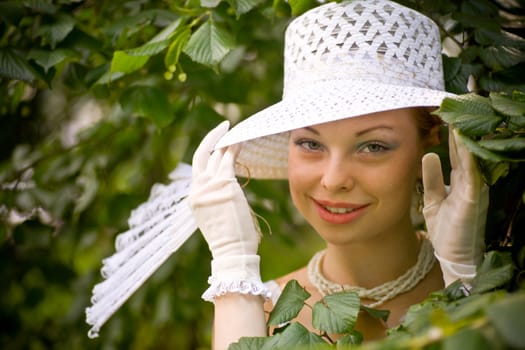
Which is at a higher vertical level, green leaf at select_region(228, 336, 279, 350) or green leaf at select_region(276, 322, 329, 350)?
green leaf at select_region(276, 322, 329, 350)

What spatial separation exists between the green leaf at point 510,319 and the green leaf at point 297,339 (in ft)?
1.36

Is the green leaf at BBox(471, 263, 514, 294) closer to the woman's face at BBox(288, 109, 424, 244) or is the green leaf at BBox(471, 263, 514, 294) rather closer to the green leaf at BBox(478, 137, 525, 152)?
the green leaf at BBox(478, 137, 525, 152)

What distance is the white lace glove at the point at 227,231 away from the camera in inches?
50.3

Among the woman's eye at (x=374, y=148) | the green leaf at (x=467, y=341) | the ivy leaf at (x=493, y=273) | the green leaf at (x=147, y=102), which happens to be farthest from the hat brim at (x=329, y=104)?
the green leaf at (x=467, y=341)

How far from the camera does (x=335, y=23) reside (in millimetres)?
1376

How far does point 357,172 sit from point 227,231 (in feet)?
0.92

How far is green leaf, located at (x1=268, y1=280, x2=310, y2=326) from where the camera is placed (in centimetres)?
116

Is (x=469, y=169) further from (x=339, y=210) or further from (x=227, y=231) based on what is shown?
(x=227, y=231)

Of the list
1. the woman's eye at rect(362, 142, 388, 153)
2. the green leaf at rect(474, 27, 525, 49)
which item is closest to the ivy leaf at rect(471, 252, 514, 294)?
the woman's eye at rect(362, 142, 388, 153)

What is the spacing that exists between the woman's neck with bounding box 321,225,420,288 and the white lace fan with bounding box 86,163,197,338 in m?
0.35

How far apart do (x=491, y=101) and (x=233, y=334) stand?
0.62 m

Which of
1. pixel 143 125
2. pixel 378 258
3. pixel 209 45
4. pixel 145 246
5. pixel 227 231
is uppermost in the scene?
pixel 209 45

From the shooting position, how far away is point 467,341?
2.24 feet

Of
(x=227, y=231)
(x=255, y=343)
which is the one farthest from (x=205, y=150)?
(x=255, y=343)
